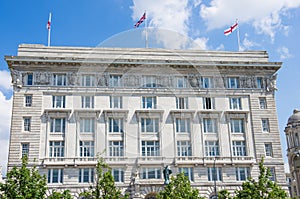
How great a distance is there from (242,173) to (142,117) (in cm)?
1602

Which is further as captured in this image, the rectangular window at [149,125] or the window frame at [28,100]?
the rectangular window at [149,125]

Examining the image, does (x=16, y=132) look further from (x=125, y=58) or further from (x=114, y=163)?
(x=125, y=58)

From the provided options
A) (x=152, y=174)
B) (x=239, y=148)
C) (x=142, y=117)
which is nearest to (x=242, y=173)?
(x=239, y=148)

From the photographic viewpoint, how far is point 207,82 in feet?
192

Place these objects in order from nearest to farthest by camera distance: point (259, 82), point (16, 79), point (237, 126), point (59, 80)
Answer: point (16, 79) < point (59, 80) < point (237, 126) < point (259, 82)

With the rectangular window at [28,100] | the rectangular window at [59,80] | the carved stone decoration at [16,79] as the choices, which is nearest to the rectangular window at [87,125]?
the rectangular window at [59,80]

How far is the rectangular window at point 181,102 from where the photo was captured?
187 feet

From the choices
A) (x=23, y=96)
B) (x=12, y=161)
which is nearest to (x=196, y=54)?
(x=23, y=96)

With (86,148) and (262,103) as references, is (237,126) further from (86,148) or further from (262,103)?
(86,148)

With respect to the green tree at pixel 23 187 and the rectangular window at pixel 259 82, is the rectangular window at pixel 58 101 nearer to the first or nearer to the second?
the green tree at pixel 23 187

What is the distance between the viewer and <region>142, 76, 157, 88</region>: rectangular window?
186 ft

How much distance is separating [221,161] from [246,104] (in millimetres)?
9981

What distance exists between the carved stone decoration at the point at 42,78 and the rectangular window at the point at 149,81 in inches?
532

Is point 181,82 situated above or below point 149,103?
above
